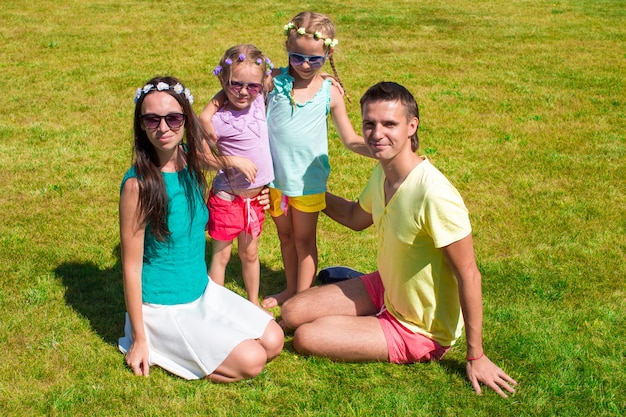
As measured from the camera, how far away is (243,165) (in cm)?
444

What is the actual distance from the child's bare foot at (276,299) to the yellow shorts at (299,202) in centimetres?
75

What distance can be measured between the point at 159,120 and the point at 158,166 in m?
0.34

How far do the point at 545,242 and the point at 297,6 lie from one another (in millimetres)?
12675

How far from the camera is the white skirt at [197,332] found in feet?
13.5

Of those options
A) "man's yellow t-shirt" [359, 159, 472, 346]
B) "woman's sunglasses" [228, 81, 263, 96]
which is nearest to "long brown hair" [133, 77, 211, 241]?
"woman's sunglasses" [228, 81, 263, 96]

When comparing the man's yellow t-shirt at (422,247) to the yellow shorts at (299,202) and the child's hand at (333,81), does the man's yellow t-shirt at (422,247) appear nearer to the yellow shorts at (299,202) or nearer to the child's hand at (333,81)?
the yellow shorts at (299,202)

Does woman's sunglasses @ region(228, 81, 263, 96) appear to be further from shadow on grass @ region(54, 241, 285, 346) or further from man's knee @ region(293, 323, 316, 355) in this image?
shadow on grass @ region(54, 241, 285, 346)

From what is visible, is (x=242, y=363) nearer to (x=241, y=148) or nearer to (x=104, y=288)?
(x=241, y=148)

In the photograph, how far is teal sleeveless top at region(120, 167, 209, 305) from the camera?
4.18 m

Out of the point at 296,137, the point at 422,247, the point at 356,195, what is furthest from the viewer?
the point at 356,195

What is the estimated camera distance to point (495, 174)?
25.3ft

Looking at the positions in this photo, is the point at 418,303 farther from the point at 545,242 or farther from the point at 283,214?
the point at 545,242

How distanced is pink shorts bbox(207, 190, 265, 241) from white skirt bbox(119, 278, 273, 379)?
531mm

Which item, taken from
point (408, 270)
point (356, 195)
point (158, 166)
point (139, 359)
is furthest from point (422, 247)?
point (356, 195)
